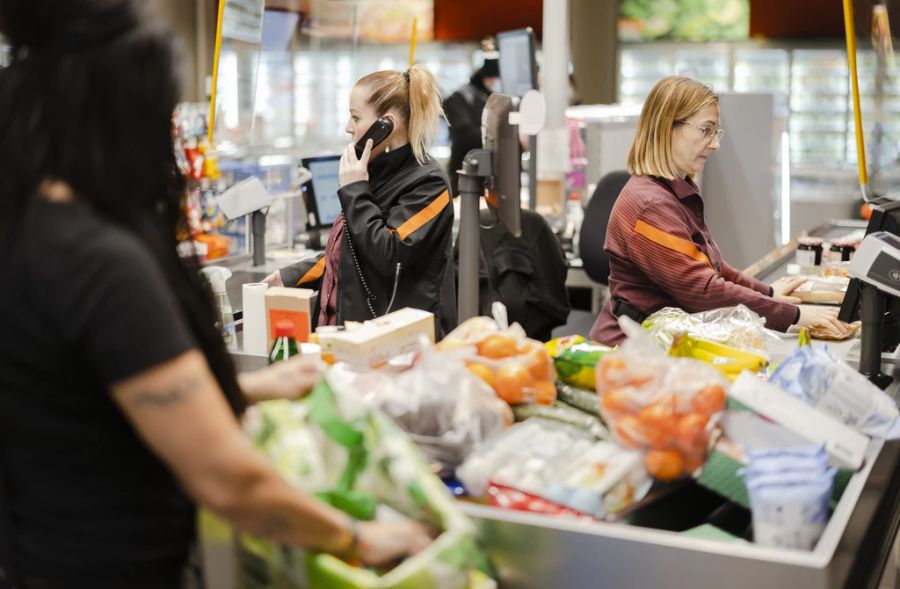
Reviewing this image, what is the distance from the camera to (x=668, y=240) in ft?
9.50

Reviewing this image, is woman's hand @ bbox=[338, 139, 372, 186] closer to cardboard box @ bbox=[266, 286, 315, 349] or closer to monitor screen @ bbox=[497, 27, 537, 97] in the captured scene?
cardboard box @ bbox=[266, 286, 315, 349]

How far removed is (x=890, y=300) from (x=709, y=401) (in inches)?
37.0

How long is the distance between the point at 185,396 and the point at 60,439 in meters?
0.20

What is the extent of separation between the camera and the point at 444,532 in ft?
4.81

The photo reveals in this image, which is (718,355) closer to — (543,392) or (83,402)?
(543,392)

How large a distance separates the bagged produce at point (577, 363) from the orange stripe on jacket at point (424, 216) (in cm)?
95

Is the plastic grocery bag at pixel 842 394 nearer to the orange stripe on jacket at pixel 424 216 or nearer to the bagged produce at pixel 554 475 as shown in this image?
the bagged produce at pixel 554 475

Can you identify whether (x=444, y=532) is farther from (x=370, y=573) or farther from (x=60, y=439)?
(x=60, y=439)

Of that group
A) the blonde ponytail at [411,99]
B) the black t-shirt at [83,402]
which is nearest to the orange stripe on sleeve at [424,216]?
the blonde ponytail at [411,99]

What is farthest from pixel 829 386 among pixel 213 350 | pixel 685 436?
pixel 213 350

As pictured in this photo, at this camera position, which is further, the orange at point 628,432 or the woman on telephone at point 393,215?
the woman on telephone at point 393,215

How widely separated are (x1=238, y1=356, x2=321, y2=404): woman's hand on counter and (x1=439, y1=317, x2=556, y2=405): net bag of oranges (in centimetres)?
34

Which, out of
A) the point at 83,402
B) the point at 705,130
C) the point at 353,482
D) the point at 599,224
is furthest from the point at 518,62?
the point at 83,402

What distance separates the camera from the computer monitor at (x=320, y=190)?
5173 millimetres
